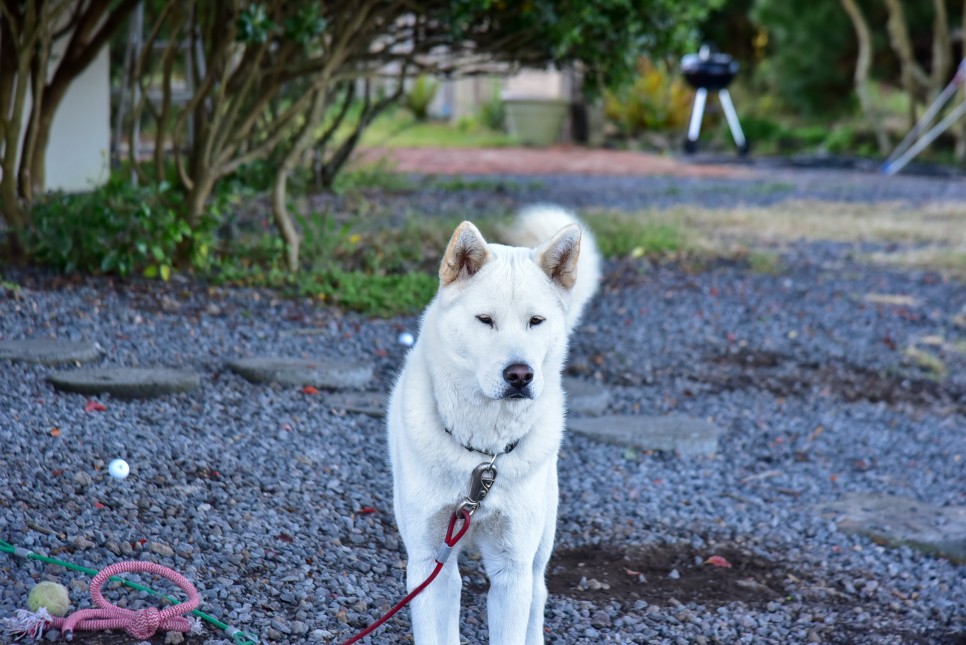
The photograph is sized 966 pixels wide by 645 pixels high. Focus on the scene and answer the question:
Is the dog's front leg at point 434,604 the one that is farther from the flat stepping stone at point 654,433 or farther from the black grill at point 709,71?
the black grill at point 709,71

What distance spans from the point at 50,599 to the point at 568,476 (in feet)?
7.92

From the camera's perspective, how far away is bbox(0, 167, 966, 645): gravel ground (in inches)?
134

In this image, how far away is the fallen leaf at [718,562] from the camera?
4.04m

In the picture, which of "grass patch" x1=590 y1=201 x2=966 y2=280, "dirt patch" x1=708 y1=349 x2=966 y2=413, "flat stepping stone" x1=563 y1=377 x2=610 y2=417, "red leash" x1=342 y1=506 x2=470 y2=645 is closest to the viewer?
"red leash" x1=342 y1=506 x2=470 y2=645

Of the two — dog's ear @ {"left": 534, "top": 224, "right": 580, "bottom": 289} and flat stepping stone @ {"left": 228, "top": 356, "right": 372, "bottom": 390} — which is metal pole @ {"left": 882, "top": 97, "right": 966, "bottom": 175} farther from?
dog's ear @ {"left": 534, "top": 224, "right": 580, "bottom": 289}

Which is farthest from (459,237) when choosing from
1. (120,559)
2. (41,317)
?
(41,317)

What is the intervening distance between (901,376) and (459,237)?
15.9 feet

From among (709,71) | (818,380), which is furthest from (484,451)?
(709,71)

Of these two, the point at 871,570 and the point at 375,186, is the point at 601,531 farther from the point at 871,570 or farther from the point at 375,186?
the point at 375,186

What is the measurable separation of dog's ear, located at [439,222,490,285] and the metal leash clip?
51 centimetres

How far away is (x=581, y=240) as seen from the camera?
3029 mm

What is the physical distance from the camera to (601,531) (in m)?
4.24

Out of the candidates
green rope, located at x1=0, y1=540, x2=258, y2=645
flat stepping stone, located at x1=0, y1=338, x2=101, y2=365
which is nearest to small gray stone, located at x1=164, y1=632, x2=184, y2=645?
green rope, located at x1=0, y1=540, x2=258, y2=645

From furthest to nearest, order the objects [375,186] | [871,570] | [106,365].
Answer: [375,186], [106,365], [871,570]
